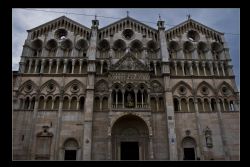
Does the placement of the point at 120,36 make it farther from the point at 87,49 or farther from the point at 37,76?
the point at 37,76

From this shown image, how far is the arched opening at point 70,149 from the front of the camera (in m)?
22.8

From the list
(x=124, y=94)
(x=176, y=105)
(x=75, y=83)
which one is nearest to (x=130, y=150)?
(x=124, y=94)

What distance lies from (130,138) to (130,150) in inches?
48.4

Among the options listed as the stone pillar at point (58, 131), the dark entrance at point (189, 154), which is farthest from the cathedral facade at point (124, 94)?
the stone pillar at point (58, 131)

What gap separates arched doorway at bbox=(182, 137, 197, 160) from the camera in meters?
23.3

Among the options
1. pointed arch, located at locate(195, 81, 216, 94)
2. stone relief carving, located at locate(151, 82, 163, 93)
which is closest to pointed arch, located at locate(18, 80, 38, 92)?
stone relief carving, located at locate(151, 82, 163, 93)

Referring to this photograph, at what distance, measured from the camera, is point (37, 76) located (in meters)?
26.2

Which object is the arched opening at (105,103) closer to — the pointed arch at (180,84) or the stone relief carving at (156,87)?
the stone relief carving at (156,87)

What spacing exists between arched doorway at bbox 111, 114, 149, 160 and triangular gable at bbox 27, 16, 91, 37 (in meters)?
13.1

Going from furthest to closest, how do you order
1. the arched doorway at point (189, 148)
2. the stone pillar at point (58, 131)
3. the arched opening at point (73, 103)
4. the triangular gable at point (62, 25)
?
the triangular gable at point (62, 25) → the arched opening at point (73, 103) → the arched doorway at point (189, 148) → the stone pillar at point (58, 131)

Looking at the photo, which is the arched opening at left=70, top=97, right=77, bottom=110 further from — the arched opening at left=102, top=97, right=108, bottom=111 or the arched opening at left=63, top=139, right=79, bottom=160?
the arched opening at left=63, top=139, right=79, bottom=160

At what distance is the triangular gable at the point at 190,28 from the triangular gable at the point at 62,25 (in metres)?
11.1
